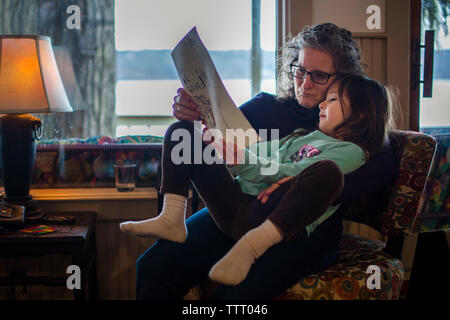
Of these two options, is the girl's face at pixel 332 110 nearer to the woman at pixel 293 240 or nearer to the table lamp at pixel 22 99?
the woman at pixel 293 240

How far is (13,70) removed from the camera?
144cm

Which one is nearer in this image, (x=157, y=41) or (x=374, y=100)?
(x=374, y=100)

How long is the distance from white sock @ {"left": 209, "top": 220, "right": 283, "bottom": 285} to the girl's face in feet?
1.10

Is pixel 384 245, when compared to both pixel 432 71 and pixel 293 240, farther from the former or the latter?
pixel 432 71

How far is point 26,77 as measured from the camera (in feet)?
4.78

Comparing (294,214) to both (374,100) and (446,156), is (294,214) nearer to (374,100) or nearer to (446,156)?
(374,100)

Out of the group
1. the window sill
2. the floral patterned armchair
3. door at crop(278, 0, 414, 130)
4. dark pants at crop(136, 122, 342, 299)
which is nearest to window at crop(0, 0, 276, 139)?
door at crop(278, 0, 414, 130)

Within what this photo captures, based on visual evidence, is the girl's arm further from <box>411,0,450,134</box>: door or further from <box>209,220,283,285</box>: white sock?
<box>411,0,450,134</box>: door

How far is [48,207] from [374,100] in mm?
1363

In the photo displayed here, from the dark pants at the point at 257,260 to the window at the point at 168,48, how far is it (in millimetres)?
948

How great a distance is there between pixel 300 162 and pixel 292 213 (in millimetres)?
162

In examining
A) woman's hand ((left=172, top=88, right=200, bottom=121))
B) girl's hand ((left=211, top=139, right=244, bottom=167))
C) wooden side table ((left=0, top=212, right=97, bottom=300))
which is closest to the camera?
girl's hand ((left=211, top=139, right=244, bottom=167))

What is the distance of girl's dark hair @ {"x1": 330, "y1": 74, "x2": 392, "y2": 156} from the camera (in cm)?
108
